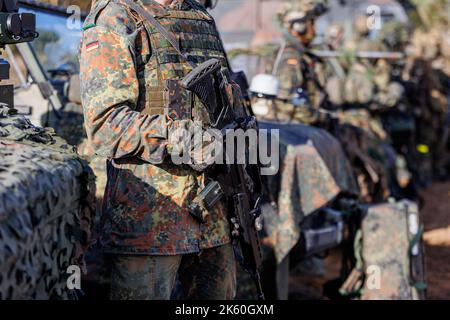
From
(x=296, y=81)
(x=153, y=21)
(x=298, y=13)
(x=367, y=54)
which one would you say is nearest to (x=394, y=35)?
(x=367, y=54)

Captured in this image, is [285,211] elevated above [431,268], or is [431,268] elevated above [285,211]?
[285,211]

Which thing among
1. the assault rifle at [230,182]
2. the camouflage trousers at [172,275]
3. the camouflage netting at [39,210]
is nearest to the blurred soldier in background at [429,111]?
the assault rifle at [230,182]

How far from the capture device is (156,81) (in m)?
2.60

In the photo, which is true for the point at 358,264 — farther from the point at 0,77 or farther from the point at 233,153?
the point at 0,77

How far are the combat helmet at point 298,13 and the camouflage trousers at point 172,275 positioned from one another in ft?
14.5

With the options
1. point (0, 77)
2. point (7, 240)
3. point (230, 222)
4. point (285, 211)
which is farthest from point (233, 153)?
point (285, 211)

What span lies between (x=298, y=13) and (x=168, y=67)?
4563mm

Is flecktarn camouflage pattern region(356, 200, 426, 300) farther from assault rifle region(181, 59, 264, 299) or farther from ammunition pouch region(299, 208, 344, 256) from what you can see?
assault rifle region(181, 59, 264, 299)

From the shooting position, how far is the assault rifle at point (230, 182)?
2635 millimetres

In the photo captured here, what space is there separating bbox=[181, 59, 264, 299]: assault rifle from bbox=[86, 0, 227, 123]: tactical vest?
5 cm

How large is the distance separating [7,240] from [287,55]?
4.95 metres

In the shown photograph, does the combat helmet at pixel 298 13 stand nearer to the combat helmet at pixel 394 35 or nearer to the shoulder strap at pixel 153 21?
the combat helmet at pixel 394 35
